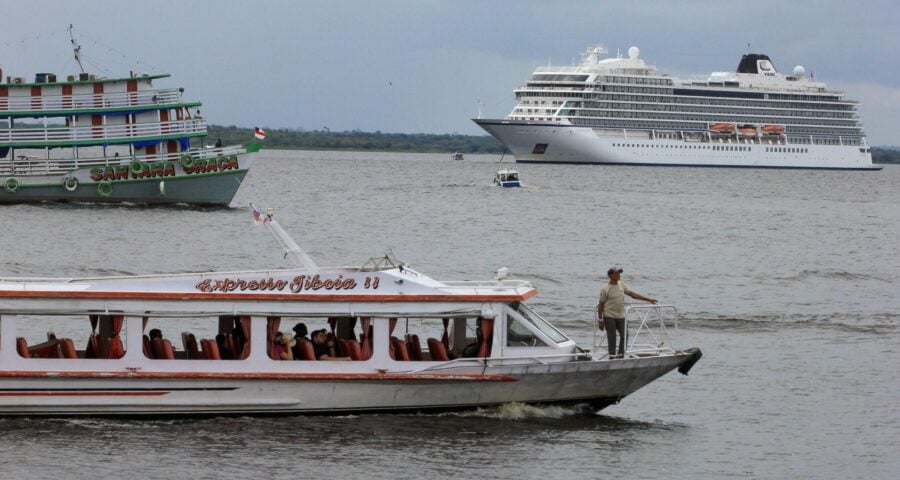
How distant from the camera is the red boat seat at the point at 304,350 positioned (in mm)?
19828

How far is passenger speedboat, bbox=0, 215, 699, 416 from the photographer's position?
63.3 ft

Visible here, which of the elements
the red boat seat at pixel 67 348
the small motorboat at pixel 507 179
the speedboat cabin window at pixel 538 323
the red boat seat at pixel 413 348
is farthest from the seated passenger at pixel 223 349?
the small motorboat at pixel 507 179

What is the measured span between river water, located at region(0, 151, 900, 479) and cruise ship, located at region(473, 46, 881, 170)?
191ft

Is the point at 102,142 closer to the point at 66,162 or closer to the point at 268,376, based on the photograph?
the point at 66,162

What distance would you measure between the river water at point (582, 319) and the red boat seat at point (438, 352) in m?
0.86

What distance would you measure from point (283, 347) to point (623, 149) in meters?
139

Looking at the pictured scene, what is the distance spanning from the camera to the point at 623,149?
15662 cm

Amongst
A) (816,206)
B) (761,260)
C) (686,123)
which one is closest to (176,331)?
(761,260)

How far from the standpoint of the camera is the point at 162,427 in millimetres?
19641

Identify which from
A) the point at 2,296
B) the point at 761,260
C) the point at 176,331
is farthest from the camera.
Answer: the point at 761,260

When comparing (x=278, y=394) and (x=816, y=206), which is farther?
(x=816, y=206)

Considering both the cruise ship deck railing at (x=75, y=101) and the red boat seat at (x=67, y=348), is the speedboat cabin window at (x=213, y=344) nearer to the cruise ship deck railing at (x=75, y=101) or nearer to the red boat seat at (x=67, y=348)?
the red boat seat at (x=67, y=348)

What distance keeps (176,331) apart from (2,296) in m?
8.92

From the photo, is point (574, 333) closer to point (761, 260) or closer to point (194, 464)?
point (194, 464)
